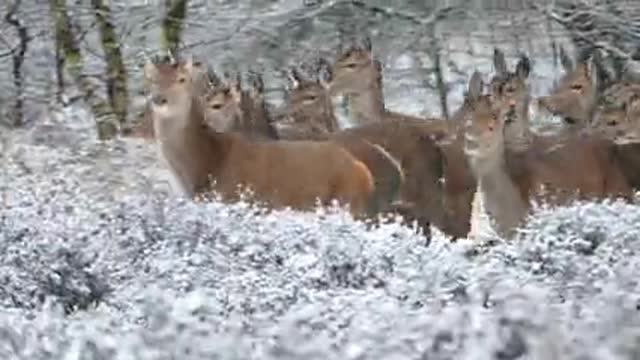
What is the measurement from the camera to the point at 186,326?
7.19 m

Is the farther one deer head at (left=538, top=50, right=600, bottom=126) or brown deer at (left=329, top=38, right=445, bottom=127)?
deer head at (left=538, top=50, right=600, bottom=126)

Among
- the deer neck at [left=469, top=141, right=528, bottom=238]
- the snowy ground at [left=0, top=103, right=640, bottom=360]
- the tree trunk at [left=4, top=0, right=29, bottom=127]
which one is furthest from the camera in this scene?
the tree trunk at [left=4, top=0, right=29, bottom=127]

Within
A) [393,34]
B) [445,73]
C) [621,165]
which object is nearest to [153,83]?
[621,165]

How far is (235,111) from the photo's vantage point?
55.7 ft

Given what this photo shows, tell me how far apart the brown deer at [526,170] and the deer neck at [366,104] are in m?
3.83

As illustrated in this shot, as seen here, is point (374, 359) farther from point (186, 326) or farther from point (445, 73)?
point (445, 73)

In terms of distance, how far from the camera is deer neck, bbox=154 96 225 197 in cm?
1326

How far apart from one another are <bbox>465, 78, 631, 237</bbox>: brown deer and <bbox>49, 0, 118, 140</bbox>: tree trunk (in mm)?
7329

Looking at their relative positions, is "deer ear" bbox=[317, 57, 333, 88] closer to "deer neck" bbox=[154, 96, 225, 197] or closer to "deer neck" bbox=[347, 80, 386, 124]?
"deer neck" bbox=[347, 80, 386, 124]

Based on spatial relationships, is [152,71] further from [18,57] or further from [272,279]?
[18,57]

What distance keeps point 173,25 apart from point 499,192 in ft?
27.5

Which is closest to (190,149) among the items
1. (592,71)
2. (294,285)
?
(294,285)

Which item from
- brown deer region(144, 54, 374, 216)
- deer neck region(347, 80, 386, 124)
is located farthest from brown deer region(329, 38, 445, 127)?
brown deer region(144, 54, 374, 216)

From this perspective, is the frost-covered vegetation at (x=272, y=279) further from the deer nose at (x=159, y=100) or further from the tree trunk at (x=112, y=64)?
the tree trunk at (x=112, y=64)
